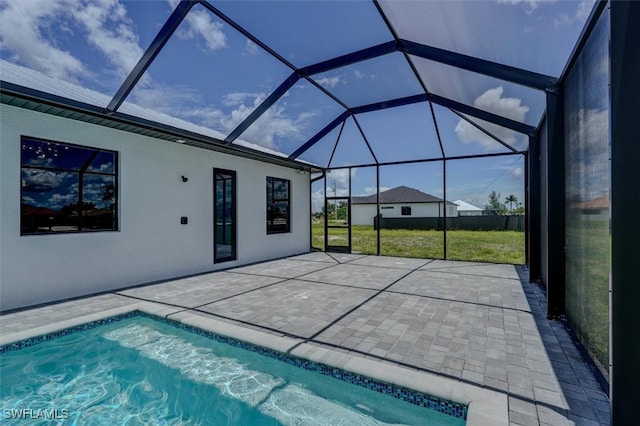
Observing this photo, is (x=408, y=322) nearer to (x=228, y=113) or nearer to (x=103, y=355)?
(x=103, y=355)

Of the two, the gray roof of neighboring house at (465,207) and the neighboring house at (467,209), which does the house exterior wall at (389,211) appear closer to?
→ the neighboring house at (467,209)

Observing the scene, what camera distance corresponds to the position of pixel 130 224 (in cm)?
537

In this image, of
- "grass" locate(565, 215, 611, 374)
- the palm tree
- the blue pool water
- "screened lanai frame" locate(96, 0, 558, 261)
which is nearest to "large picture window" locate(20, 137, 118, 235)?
"screened lanai frame" locate(96, 0, 558, 261)

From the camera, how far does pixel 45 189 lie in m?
4.51

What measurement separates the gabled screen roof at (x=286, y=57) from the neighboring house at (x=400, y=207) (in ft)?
65.8

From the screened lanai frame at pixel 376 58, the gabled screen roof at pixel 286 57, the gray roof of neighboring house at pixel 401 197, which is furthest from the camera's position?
the gray roof of neighboring house at pixel 401 197

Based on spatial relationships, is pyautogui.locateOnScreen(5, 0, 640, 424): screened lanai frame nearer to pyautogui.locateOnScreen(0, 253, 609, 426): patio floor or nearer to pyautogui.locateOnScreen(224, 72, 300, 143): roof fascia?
pyautogui.locateOnScreen(224, 72, 300, 143): roof fascia

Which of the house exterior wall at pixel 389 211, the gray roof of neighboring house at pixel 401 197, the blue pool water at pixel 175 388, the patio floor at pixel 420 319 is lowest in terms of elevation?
the blue pool water at pixel 175 388

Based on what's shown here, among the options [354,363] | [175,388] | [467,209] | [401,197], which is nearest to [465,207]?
[467,209]

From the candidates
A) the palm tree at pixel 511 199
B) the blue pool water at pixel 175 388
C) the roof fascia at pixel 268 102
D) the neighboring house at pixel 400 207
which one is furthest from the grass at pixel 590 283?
the palm tree at pixel 511 199

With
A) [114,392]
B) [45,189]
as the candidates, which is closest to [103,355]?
[114,392]

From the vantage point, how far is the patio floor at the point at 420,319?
7.42 feet

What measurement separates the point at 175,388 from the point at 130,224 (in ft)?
11.6

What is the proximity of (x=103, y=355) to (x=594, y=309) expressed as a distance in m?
4.68
